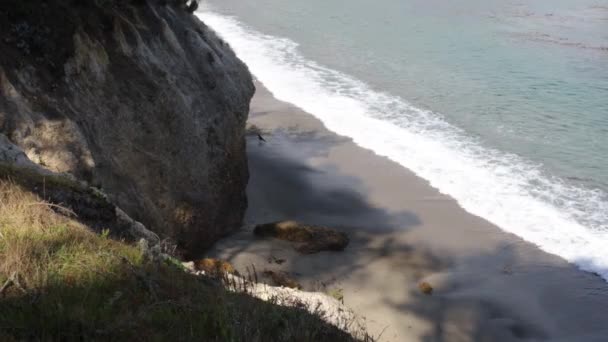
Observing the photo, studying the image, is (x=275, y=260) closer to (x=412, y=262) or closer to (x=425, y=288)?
(x=412, y=262)

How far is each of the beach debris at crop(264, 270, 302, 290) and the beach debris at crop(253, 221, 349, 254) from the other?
37.3 inches

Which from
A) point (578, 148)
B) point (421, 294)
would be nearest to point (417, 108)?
point (578, 148)

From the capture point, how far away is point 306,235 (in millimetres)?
11367

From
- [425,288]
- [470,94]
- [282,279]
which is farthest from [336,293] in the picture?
[470,94]

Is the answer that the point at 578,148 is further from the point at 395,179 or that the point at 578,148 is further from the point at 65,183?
the point at 65,183

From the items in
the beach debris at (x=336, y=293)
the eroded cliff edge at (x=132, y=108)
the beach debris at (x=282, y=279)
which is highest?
the eroded cliff edge at (x=132, y=108)

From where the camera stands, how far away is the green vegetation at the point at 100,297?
3602mm

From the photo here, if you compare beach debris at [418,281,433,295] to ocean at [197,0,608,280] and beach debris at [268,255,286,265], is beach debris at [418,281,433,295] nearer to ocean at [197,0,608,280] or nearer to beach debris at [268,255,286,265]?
beach debris at [268,255,286,265]

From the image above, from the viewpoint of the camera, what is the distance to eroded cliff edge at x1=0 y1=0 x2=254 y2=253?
25.4ft

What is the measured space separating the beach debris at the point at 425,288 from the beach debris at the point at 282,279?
7.22 feet

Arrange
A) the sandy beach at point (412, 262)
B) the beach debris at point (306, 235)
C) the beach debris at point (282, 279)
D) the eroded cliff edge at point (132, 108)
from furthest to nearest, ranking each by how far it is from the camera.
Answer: the beach debris at point (306, 235)
the beach debris at point (282, 279)
the sandy beach at point (412, 262)
the eroded cliff edge at point (132, 108)

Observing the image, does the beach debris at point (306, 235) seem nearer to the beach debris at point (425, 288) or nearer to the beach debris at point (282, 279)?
the beach debris at point (282, 279)

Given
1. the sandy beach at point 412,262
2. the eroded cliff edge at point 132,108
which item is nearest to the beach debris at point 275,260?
the sandy beach at point 412,262

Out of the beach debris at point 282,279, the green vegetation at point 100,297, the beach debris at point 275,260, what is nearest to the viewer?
the green vegetation at point 100,297
